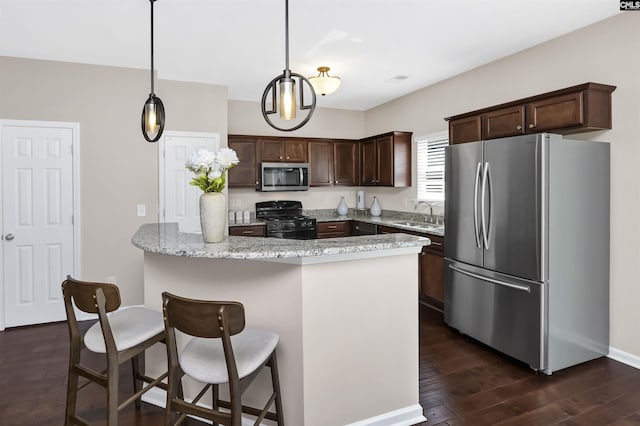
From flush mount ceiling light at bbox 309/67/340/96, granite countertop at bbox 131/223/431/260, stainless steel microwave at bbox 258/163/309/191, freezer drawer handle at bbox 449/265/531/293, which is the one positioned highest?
flush mount ceiling light at bbox 309/67/340/96

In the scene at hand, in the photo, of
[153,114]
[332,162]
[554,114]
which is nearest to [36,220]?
[153,114]

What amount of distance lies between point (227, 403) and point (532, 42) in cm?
394

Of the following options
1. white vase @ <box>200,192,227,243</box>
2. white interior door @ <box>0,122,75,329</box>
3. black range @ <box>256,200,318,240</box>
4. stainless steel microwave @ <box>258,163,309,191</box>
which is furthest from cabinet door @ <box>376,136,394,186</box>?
white interior door @ <box>0,122,75,329</box>

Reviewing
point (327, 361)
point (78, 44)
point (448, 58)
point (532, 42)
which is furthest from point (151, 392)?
point (532, 42)

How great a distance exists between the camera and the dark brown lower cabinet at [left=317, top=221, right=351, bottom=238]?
19.3ft

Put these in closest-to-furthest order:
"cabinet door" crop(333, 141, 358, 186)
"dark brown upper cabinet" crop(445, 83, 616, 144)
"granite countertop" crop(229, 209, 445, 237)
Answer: "dark brown upper cabinet" crop(445, 83, 616, 144), "granite countertop" crop(229, 209, 445, 237), "cabinet door" crop(333, 141, 358, 186)

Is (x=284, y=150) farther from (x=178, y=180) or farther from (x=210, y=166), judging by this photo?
(x=210, y=166)

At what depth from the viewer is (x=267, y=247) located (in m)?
1.97

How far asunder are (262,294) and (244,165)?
369 cm

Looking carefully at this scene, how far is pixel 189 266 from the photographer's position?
233 cm

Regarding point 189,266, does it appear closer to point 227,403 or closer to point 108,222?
point 227,403

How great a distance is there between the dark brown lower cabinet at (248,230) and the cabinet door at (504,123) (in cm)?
307

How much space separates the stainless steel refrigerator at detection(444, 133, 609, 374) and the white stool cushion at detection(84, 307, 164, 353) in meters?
2.59

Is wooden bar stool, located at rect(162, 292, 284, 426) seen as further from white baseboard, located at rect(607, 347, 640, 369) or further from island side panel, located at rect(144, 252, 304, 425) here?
white baseboard, located at rect(607, 347, 640, 369)
